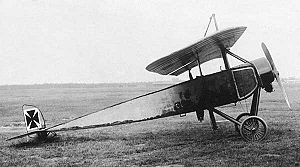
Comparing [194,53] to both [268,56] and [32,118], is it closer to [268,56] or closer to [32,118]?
[268,56]

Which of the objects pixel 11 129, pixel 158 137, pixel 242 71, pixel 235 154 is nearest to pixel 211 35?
pixel 242 71

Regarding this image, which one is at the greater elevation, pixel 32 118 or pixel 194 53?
pixel 194 53

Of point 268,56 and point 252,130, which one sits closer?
point 252,130

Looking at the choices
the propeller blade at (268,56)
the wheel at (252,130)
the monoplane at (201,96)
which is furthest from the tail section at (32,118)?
the propeller blade at (268,56)

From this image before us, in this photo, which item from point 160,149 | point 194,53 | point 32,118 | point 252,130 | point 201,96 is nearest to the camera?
point 160,149

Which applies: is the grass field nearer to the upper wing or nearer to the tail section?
the tail section

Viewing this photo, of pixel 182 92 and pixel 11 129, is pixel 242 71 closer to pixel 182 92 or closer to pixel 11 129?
pixel 182 92

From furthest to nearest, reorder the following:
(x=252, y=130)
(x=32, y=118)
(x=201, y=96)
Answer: (x=32, y=118)
(x=201, y=96)
(x=252, y=130)

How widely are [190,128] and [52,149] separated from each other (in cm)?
582

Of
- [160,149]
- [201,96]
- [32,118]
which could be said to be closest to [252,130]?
[201,96]

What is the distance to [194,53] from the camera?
1005cm

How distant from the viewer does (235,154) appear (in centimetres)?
804

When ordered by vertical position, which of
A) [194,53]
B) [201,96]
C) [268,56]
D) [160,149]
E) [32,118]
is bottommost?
[160,149]

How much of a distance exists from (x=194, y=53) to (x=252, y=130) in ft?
9.41
